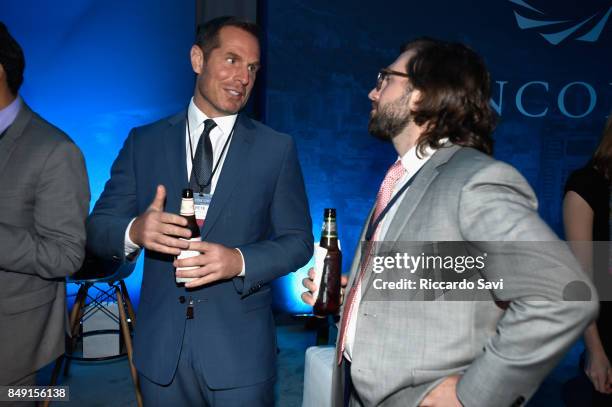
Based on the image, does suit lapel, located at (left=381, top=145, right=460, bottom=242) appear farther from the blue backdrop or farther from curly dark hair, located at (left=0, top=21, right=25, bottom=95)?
the blue backdrop

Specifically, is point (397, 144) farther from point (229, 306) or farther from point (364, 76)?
point (364, 76)

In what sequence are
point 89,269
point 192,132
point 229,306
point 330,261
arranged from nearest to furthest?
point 330,261 → point 229,306 → point 192,132 → point 89,269

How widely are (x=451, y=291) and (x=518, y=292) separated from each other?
7.1 inches

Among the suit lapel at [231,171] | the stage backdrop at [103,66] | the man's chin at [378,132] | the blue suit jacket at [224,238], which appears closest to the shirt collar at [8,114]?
the blue suit jacket at [224,238]

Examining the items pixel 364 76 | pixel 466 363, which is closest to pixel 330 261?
pixel 466 363

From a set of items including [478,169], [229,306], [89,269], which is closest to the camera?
[478,169]

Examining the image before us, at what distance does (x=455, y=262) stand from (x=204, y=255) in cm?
74

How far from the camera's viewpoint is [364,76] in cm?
497

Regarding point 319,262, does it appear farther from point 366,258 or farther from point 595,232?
point 595,232

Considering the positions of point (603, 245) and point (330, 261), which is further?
point (603, 245)

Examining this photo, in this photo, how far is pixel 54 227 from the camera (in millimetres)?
1800

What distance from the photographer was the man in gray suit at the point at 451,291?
45.2 inches

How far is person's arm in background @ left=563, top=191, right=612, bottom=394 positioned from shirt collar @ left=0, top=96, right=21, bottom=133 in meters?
2.19

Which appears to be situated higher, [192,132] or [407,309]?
[192,132]
